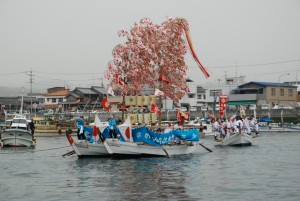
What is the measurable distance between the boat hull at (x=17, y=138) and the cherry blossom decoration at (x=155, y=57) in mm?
9882

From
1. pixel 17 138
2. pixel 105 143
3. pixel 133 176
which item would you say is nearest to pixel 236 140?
pixel 105 143

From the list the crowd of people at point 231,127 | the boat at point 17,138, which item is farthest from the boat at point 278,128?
the boat at point 17,138

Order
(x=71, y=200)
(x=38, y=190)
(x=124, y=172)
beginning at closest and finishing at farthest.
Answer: (x=71, y=200), (x=38, y=190), (x=124, y=172)

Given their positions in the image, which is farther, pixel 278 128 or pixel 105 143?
pixel 278 128

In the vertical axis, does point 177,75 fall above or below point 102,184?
above

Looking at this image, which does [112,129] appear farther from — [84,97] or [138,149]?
[84,97]

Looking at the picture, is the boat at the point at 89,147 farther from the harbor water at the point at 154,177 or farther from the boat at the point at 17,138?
the boat at the point at 17,138

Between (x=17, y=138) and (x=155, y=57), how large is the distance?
53.8 feet

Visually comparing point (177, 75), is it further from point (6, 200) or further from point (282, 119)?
point (282, 119)

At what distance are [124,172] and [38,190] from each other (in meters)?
7.10

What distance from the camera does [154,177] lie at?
27359 mm

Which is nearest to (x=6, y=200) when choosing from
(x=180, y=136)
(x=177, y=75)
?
(x=180, y=136)

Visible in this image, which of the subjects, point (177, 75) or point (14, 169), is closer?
point (14, 169)

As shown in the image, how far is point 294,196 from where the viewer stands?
2144 cm
